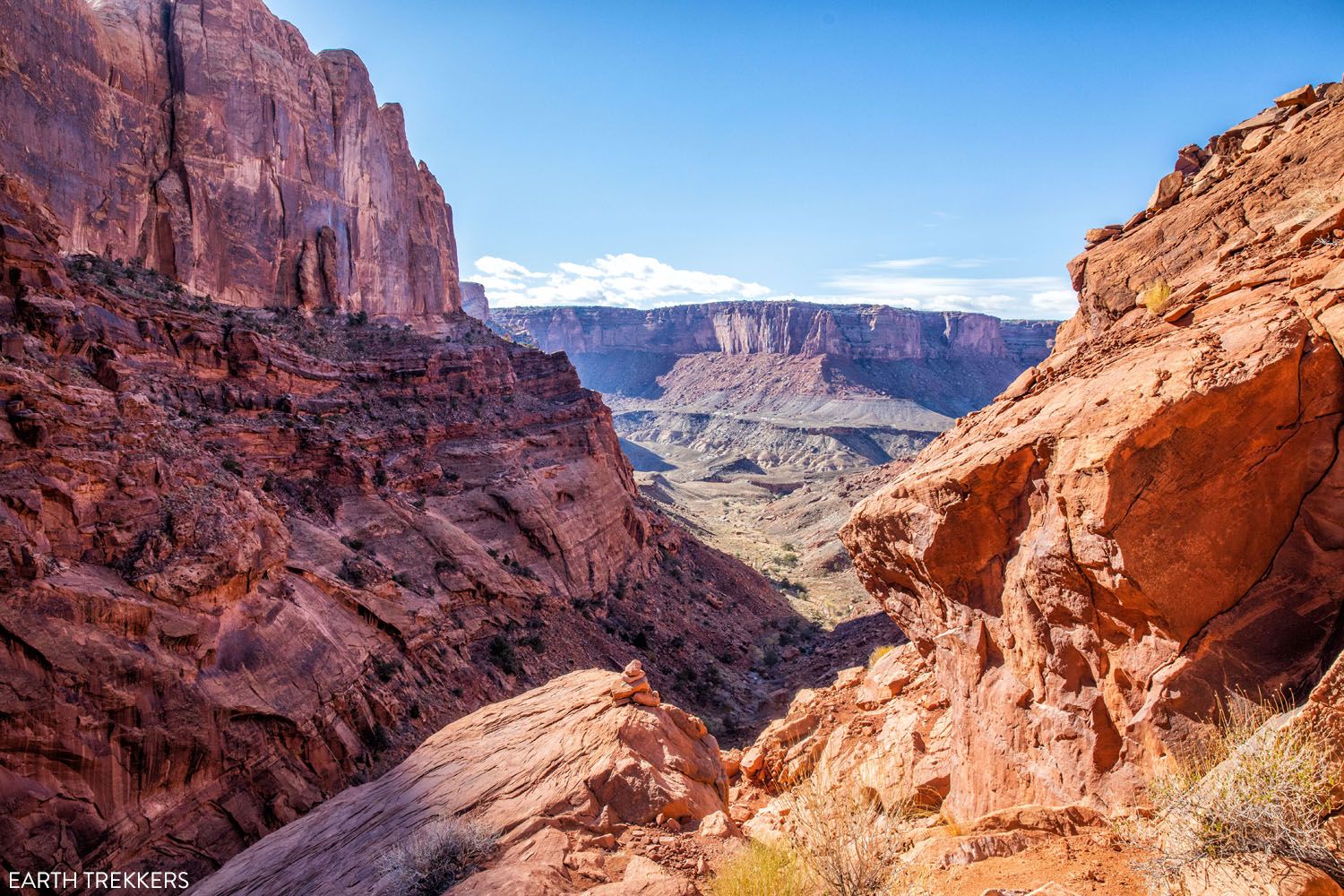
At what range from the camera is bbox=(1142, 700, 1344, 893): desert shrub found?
4.81m

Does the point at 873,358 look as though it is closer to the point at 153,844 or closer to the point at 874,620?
the point at 874,620

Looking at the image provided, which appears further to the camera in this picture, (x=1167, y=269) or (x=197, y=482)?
(x=197, y=482)

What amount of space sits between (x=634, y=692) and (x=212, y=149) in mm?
34489

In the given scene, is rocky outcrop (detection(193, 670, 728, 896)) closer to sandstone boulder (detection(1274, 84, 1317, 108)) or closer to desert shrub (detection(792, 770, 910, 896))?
desert shrub (detection(792, 770, 910, 896))

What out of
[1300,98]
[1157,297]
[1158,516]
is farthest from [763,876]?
[1300,98]

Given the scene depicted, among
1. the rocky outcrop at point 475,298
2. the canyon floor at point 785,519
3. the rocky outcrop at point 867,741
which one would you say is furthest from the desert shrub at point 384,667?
the rocky outcrop at point 475,298

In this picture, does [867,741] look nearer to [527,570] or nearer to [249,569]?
[249,569]

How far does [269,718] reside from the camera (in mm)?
15000

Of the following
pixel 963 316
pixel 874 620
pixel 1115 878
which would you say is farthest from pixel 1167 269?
pixel 963 316

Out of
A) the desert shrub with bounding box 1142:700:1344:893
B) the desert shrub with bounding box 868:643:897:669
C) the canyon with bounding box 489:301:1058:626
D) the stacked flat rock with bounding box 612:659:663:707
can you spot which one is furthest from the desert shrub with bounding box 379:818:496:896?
the canyon with bounding box 489:301:1058:626

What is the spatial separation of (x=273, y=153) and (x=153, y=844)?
3365cm

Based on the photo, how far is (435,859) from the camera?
25.2 ft

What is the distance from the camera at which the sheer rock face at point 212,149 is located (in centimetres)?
2531

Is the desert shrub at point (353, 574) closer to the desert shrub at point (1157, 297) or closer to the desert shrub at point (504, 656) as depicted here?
the desert shrub at point (504, 656)
